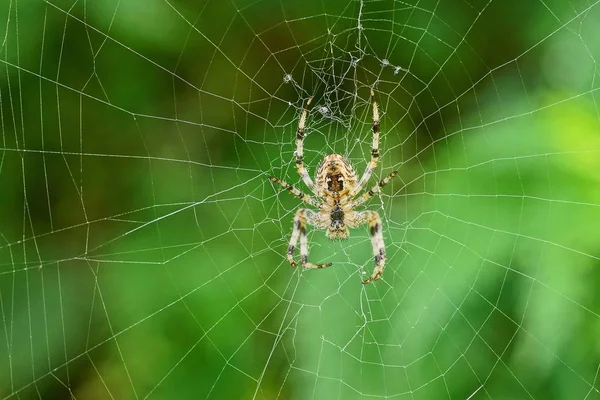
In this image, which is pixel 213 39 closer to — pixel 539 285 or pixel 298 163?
pixel 298 163

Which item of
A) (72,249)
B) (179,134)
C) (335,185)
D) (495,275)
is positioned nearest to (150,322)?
(72,249)

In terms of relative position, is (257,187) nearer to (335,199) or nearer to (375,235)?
(335,199)

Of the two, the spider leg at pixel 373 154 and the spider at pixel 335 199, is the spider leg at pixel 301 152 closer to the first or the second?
the spider at pixel 335 199

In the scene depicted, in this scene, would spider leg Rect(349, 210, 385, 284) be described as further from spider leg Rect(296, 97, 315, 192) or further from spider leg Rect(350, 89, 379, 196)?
spider leg Rect(296, 97, 315, 192)

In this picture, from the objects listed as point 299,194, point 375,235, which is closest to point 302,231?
point 299,194

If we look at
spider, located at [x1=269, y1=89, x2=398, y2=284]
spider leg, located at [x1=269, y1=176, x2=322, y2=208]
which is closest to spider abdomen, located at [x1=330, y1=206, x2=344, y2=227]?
spider, located at [x1=269, y1=89, x2=398, y2=284]

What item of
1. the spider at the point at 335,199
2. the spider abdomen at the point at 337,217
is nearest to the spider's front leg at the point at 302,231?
the spider at the point at 335,199
